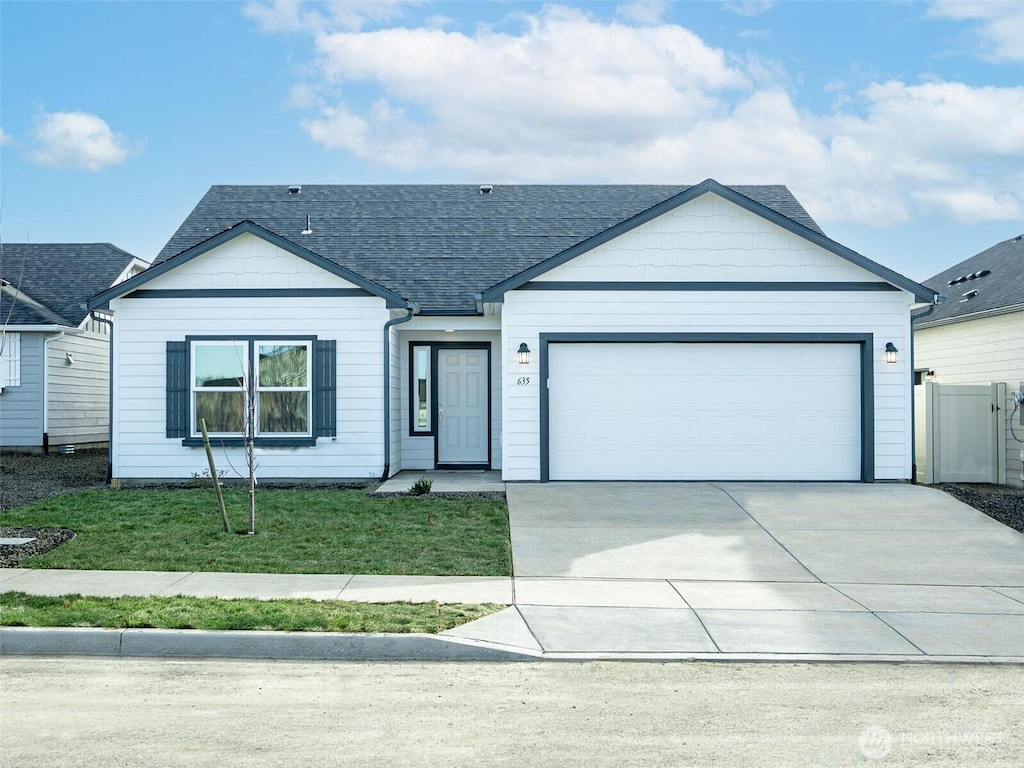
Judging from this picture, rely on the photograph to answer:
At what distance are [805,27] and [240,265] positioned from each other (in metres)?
11.1

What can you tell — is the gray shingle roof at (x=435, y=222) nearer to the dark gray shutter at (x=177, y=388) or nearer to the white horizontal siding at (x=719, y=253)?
the dark gray shutter at (x=177, y=388)

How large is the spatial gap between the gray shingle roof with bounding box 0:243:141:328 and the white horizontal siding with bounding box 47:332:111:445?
0.75m

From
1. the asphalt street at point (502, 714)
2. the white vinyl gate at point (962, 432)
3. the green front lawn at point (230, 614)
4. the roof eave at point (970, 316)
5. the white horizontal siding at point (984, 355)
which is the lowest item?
the asphalt street at point (502, 714)

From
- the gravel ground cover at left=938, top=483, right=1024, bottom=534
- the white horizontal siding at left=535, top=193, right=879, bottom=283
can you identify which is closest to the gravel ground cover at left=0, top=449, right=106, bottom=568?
the white horizontal siding at left=535, top=193, right=879, bottom=283

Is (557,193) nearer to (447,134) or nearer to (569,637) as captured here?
(447,134)

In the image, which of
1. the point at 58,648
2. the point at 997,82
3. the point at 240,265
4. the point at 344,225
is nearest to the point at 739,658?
the point at 58,648

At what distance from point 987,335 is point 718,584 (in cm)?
1166

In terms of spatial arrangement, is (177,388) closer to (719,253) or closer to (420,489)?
(420,489)

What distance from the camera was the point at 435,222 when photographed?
1858 centimetres

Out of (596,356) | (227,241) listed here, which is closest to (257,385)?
(227,241)

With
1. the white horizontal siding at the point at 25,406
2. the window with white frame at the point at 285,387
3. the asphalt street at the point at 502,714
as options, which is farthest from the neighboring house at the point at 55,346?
the asphalt street at the point at 502,714

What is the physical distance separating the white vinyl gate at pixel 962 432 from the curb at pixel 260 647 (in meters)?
11.0

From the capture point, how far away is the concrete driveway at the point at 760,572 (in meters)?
6.73

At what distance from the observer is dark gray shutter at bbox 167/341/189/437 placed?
14172 millimetres
